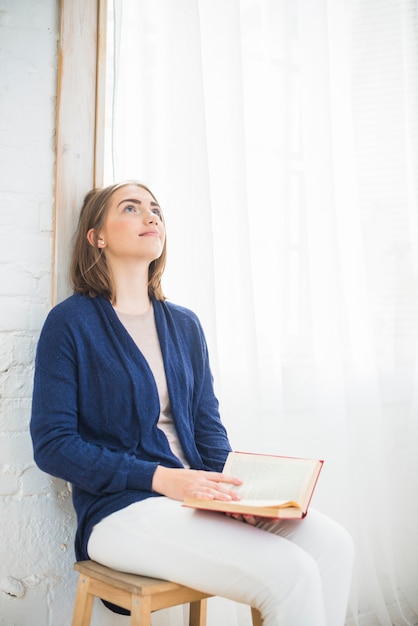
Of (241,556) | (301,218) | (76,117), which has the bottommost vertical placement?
(241,556)

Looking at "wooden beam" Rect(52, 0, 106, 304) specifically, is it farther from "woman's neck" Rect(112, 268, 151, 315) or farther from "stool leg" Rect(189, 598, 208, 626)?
"stool leg" Rect(189, 598, 208, 626)

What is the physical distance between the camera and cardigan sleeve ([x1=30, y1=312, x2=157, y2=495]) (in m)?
1.21

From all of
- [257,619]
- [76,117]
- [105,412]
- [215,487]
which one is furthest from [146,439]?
[76,117]

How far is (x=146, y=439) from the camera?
1332 millimetres

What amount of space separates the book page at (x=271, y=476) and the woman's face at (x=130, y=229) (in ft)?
1.74

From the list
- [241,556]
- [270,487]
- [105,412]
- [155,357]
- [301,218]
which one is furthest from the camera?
[301,218]

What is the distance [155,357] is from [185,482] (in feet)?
1.09

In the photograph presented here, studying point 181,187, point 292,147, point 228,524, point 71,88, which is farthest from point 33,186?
point 228,524

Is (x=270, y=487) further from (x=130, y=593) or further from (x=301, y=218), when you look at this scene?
(x=301, y=218)

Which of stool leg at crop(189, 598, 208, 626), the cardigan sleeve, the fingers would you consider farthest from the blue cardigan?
stool leg at crop(189, 598, 208, 626)

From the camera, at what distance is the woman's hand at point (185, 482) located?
1189 mm

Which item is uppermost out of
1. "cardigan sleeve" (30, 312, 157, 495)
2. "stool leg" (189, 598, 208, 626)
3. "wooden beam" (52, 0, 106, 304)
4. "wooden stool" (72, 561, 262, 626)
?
"wooden beam" (52, 0, 106, 304)

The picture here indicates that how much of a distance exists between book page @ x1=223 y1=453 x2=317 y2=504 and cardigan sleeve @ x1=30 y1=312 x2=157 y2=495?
0.18 meters

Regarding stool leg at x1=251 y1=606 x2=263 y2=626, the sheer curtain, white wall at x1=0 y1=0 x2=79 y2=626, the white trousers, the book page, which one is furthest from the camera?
the sheer curtain
